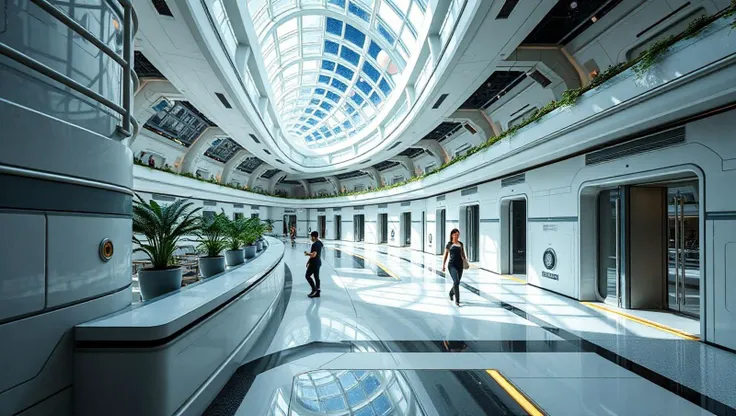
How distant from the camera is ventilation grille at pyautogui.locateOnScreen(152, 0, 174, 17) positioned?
6.63m

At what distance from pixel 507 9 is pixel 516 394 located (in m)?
7.31

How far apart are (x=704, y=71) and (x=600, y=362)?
4.11 meters

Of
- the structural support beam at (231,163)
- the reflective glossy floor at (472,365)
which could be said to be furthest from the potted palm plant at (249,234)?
the structural support beam at (231,163)

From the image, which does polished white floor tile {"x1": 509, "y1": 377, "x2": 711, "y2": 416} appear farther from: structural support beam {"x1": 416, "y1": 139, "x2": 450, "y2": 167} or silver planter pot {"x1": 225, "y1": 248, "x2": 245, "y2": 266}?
structural support beam {"x1": 416, "y1": 139, "x2": 450, "y2": 167}

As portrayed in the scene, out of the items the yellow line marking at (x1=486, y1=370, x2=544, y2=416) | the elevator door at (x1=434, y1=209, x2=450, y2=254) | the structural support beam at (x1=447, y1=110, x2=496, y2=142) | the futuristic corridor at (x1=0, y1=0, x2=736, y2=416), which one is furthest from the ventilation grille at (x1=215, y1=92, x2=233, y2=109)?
the yellow line marking at (x1=486, y1=370, x2=544, y2=416)

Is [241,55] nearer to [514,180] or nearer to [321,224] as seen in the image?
[514,180]

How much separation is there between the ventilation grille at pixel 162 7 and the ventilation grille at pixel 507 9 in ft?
23.6

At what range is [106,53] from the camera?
2.60m

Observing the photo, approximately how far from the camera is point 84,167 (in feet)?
7.84

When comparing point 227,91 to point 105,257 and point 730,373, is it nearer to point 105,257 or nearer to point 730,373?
point 105,257

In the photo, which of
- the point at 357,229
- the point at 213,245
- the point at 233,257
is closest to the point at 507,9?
the point at 213,245

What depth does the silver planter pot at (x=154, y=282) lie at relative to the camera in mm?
3760

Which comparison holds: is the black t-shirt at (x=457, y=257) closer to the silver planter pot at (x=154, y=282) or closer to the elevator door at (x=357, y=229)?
the silver planter pot at (x=154, y=282)

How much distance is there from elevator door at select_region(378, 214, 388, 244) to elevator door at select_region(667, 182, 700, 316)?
17.5 m
